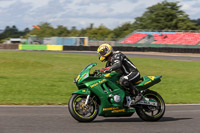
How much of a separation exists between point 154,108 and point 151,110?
81 mm

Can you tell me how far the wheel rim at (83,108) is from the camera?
6.75 m

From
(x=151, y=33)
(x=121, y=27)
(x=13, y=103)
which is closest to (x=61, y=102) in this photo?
(x=13, y=103)

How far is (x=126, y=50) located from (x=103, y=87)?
40.9m

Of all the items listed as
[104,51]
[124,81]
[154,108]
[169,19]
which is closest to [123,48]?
[169,19]

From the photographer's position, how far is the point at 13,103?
959 centimetres

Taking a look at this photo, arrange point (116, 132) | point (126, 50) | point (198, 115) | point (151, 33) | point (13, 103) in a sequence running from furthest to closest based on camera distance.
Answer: point (151, 33)
point (126, 50)
point (13, 103)
point (198, 115)
point (116, 132)

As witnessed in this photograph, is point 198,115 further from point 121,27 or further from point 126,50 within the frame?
point 121,27

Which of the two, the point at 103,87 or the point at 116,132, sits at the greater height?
the point at 103,87

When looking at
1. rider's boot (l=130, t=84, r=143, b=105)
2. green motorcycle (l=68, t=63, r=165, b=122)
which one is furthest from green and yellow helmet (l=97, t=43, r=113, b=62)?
rider's boot (l=130, t=84, r=143, b=105)

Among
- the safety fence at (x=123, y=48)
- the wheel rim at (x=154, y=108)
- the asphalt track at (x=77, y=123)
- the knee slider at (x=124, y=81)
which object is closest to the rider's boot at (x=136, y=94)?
the knee slider at (x=124, y=81)

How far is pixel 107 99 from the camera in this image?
22.8 ft

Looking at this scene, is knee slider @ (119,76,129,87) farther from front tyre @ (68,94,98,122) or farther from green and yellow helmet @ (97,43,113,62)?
front tyre @ (68,94,98,122)

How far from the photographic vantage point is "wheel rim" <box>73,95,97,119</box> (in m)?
6.75

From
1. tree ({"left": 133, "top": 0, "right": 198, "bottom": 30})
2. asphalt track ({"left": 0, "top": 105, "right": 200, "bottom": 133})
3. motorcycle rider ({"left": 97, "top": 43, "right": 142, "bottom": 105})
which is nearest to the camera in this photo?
asphalt track ({"left": 0, "top": 105, "right": 200, "bottom": 133})
